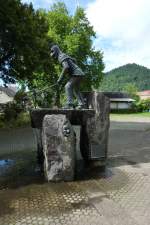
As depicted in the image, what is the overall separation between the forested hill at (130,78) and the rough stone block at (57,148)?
92.3 metres

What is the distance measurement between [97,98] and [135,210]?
276 centimetres

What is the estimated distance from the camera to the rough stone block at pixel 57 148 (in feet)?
17.6

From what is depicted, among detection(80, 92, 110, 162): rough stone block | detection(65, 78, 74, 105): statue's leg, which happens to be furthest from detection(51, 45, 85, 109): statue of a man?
detection(80, 92, 110, 162): rough stone block

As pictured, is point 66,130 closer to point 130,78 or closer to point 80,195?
point 80,195

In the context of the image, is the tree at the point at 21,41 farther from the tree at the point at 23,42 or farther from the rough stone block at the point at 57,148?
the rough stone block at the point at 57,148

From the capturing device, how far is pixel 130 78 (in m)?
104

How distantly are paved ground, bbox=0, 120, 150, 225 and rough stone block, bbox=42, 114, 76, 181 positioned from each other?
223 mm

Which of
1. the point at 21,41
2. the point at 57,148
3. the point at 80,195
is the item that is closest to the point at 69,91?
the point at 57,148

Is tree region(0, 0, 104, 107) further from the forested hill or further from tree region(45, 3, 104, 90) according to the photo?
the forested hill

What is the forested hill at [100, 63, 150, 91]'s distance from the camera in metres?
101

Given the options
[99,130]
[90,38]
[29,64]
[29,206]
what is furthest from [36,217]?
[90,38]

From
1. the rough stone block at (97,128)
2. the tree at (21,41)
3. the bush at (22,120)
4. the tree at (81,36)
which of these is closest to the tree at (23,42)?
the tree at (21,41)

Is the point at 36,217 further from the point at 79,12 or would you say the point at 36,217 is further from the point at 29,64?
the point at 79,12

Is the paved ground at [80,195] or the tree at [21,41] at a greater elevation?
the tree at [21,41]
